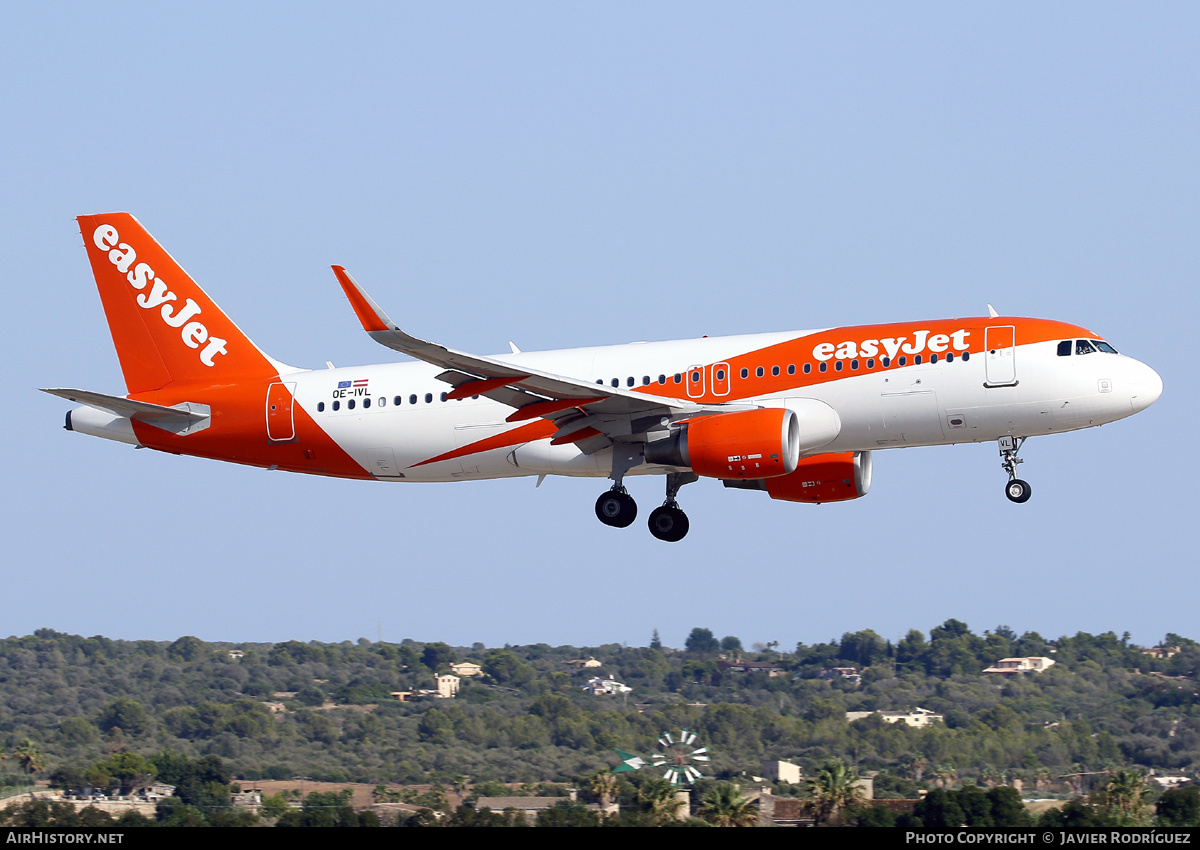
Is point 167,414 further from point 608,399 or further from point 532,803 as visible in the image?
point 532,803

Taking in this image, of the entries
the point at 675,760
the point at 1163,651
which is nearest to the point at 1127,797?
the point at 675,760

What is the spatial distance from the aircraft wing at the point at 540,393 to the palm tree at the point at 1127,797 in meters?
21.3

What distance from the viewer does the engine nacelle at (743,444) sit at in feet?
117

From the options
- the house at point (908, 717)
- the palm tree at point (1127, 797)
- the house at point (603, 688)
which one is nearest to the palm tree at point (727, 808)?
the palm tree at point (1127, 797)

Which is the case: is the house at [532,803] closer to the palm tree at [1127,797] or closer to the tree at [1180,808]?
the palm tree at [1127,797]

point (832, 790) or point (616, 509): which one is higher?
point (616, 509)

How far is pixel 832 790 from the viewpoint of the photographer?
54906mm

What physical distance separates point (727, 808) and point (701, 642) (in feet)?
397

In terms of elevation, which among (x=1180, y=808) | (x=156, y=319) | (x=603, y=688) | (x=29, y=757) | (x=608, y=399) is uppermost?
(x=156, y=319)

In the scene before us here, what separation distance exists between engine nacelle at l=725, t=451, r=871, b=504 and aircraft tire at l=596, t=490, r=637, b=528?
308 cm

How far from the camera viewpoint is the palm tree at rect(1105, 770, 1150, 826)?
159 ft

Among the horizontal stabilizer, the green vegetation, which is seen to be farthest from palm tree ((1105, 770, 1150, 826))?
the horizontal stabilizer

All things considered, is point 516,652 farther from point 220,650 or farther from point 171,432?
point 171,432

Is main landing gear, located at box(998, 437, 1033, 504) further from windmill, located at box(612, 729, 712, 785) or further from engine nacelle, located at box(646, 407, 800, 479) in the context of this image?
windmill, located at box(612, 729, 712, 785)
